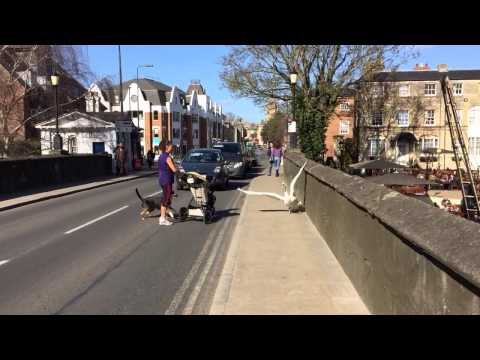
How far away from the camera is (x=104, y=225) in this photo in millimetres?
11523

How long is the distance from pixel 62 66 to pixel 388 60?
24842 millimetres

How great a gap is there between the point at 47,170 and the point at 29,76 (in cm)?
1732

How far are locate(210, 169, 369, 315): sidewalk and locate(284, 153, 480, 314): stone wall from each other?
0.31 m

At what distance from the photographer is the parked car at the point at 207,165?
61.7ft

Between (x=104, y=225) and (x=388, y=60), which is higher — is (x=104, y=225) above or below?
below

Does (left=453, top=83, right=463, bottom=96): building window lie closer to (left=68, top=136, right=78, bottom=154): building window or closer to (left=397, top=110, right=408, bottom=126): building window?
(left=397, top=110, right=408, bottom=126): building window

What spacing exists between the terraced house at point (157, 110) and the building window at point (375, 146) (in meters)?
32.2

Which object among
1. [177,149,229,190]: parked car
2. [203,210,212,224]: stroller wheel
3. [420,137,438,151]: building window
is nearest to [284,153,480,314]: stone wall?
[203,210,212,224]: stroller wheel

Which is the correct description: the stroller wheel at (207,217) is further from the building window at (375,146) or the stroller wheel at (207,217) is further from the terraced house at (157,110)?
the terraced house at (157,110)

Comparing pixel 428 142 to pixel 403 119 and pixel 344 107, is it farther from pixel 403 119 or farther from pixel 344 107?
pixel 344 107

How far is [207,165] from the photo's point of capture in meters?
19.2
